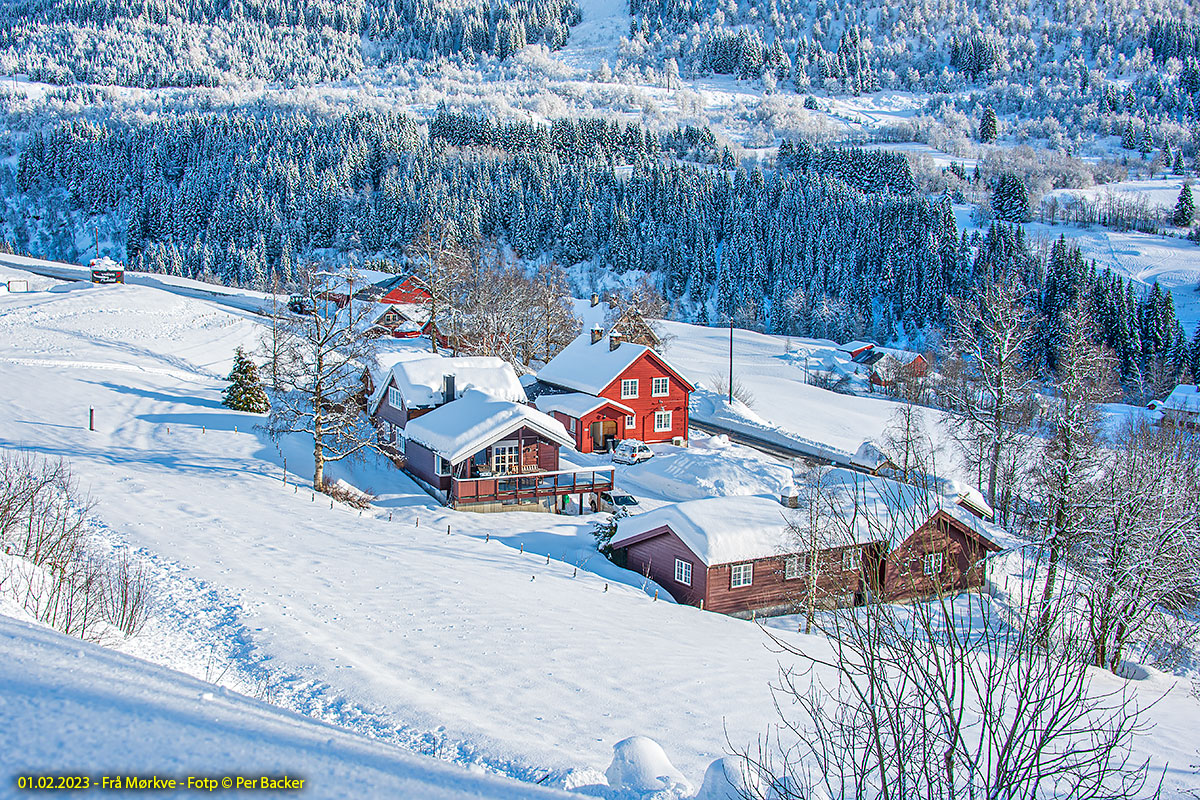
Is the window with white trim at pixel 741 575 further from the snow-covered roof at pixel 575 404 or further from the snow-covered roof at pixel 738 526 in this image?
the snow-covered roof at pixel 575 404

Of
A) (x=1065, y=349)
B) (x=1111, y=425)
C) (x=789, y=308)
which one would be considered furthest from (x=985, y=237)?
(x=1065, y=349)

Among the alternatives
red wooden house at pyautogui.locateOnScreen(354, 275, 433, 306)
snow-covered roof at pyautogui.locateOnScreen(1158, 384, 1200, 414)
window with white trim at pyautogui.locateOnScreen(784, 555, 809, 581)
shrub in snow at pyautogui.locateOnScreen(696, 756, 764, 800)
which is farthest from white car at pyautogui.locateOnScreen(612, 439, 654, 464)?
snow-covered roof at pyautogui.locateOnScreen(1158, 384, 1200, 414)

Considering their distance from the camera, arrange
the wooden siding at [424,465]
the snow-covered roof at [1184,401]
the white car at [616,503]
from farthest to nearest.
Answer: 1. the snow-covered roof at [1184,401]
2. the white car at [616,503]
3. the wooden siding at [424,465]

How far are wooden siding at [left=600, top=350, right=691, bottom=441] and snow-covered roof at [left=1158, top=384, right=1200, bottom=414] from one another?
158ft

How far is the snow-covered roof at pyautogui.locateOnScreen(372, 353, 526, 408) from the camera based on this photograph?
36344 mm

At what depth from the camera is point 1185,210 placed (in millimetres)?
137750

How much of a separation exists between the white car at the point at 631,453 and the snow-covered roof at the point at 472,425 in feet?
26.9

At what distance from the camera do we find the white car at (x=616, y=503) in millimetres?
33688

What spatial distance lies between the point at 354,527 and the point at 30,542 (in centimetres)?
1269

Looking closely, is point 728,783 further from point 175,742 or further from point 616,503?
point 616,503

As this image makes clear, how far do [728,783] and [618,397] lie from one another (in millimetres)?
37527

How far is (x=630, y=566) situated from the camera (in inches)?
1081

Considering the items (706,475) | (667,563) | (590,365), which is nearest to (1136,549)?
(667,563)

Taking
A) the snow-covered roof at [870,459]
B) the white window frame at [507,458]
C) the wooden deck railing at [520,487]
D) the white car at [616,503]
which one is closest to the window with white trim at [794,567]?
the white car at [616,503]
